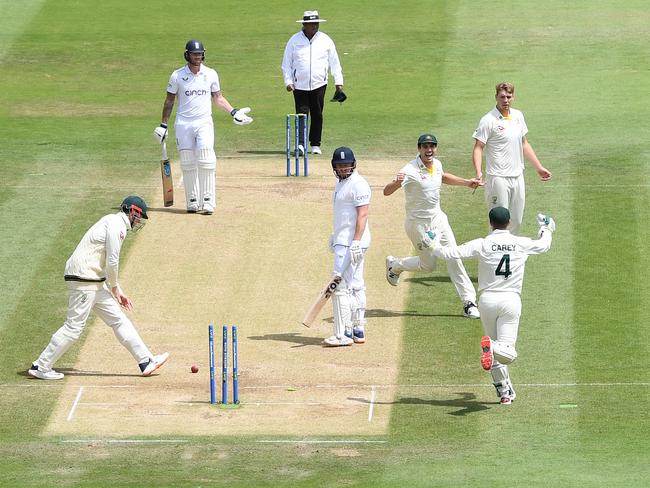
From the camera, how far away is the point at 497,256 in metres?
16.1

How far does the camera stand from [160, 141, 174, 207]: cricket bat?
2302cm

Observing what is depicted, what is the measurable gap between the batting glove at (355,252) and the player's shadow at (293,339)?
1.13 m

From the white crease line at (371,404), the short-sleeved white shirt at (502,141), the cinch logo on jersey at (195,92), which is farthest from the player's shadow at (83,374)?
the cinch logo on jersey at (195,92)

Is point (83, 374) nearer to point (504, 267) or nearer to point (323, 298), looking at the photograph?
point (323, 298)

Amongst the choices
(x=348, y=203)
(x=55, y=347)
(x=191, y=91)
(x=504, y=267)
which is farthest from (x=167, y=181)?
(x=504, y=267)

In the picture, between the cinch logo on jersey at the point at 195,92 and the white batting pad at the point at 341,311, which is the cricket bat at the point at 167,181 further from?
the white batting pad at the point at 341,311

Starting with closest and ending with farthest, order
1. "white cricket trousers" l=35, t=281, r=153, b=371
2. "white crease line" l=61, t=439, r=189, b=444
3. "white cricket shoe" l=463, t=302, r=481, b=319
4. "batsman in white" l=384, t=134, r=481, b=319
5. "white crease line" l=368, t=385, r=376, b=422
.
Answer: "white crease line" l=61, t=439, r=189, b=444, "white crease line" l=368, t=385, r=376, b=422, "white cricket trousers" l=35, t=281, r=153, b=371, "batsman in white" l=384, t=134, r=481, b=319, "white cricket shoe" l=463, t=302, r=481, b=319

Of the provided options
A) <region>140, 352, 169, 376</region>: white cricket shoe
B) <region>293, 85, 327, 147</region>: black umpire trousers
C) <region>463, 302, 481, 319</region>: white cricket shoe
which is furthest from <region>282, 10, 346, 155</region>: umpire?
<region>140, 352, 169, 376</region>: white cricket shoe

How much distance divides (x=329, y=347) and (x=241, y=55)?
48.7ft

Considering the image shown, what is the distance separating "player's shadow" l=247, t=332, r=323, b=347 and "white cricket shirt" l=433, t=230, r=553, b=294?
10.0ft

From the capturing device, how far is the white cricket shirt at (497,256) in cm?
1608

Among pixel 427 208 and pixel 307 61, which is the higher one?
pixel 307 61

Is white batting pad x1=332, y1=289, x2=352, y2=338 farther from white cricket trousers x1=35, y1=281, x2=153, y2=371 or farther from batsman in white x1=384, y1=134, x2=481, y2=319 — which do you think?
white cricket trousers x1=35, y1=281, x2=153, y2=371

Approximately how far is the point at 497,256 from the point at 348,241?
264 cm
